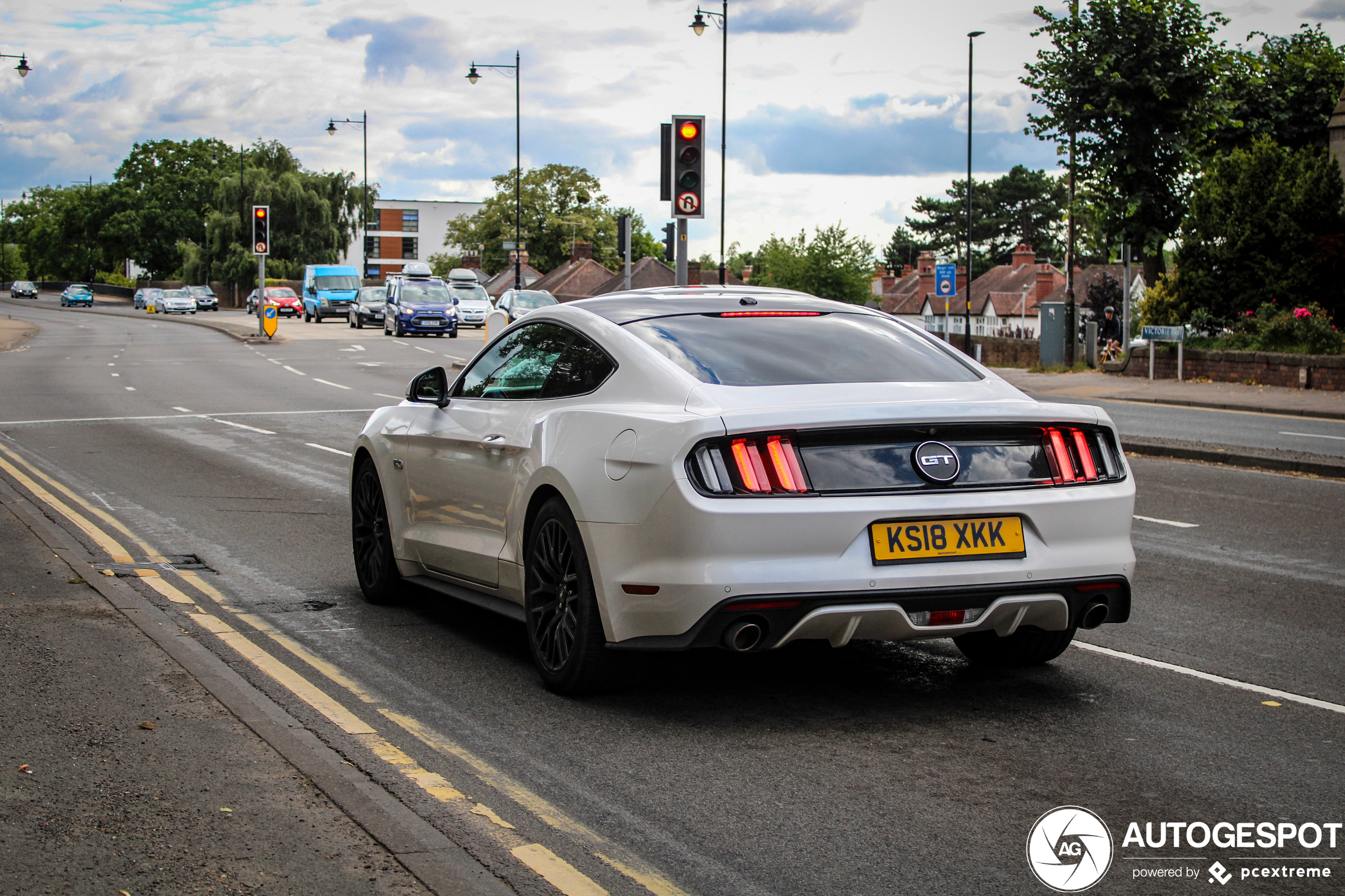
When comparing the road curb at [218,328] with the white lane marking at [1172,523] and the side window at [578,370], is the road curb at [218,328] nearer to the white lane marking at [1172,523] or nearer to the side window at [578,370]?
the white lane marking at [1172,523]

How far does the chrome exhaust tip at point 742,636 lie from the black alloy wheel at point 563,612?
54 cm

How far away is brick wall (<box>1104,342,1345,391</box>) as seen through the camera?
25.1 m

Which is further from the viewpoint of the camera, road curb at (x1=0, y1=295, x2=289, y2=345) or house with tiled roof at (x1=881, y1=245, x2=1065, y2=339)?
house with tiled roof at (x1=881, y1=245, x2=1065, y2=339)

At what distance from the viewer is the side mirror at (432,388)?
670 cm

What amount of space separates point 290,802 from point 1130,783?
256cm

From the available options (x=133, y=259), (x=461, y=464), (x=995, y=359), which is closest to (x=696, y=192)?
(x=461, y=464)

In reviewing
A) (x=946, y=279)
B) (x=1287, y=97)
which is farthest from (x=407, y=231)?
(x=1287, y=97)

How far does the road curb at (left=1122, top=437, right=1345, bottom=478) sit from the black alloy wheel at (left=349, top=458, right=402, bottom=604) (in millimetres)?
9347

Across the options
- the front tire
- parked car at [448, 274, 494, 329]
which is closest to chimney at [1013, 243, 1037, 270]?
parked car at [448, 274, 494, 329]

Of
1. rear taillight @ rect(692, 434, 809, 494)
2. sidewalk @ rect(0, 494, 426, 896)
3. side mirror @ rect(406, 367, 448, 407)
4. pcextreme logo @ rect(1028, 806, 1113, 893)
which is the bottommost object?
sidewalk @ rect(0, 494, 426, 896)

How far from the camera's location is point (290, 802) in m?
4.21

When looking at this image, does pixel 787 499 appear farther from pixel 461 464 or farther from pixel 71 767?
pixel 71 767

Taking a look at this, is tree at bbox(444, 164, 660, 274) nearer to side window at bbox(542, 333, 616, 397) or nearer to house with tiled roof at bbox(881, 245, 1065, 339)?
house with tiled roof at bbox(881, 245, 1065, 339)

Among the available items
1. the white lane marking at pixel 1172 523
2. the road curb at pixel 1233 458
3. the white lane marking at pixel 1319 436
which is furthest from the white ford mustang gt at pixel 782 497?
the white lane marking at pixel 1319 436
